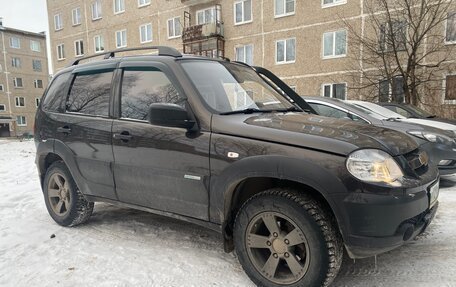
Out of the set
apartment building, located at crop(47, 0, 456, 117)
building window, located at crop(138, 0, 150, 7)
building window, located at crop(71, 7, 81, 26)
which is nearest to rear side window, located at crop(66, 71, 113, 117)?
apartment building, located at crop(47, 0, 456, 117)

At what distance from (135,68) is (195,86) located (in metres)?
0.83

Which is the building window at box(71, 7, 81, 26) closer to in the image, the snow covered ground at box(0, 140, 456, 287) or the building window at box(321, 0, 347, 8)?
the building window at box(321, 0, 347, 8)

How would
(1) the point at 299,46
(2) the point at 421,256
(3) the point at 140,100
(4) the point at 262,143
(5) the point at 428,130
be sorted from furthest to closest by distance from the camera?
(1) the point at 299,46
(5) the point at 428,130
(3) the point at 140,100
(2) the point at 421,256
(4) the point at 262,143

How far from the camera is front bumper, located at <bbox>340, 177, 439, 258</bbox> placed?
7.10 ft

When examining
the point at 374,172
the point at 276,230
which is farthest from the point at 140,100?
the point at 374,172

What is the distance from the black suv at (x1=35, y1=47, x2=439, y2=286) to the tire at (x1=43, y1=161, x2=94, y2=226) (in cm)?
2

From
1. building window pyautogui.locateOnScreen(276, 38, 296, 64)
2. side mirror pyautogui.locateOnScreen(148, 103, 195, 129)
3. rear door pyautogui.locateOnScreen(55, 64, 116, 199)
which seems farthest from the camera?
building window pyautogui.locateOnScreen(276, 38, 296, 64)

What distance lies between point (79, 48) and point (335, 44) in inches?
932

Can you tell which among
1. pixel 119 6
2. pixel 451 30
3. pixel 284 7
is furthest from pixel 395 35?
pixel 119 6

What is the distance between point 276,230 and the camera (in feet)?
8.30

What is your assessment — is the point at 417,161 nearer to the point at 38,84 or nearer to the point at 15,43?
the point at 38,84

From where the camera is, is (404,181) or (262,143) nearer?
(404,181)

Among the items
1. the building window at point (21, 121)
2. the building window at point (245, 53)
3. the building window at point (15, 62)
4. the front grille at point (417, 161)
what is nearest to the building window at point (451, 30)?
the building window at point (245, 53)

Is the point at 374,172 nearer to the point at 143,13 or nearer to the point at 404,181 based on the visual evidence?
the point at 404,181
